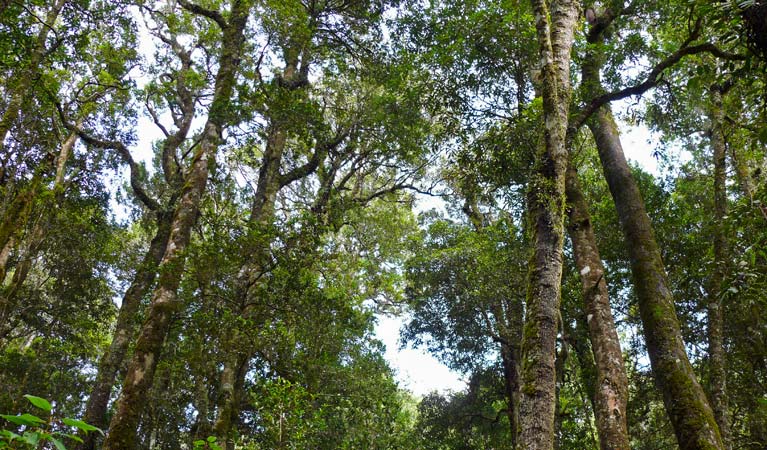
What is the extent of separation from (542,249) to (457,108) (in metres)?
5.79

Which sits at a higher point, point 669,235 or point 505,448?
point 669,235

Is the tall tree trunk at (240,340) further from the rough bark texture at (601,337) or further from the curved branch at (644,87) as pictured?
the curved branch at (644,87)

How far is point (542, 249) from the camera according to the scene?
402 centimetres

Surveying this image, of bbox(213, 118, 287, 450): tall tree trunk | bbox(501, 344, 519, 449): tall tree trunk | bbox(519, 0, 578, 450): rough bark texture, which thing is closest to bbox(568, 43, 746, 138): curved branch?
bbox(519, 0, 578, 450): rough bark texture

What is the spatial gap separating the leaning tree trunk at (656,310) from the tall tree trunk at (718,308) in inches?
29.5

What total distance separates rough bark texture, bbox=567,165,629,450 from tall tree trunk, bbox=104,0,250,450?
5.91 m

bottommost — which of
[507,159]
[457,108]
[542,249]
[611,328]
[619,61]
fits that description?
[542,249]

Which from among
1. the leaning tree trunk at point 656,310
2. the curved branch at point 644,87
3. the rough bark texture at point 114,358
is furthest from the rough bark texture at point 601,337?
the rough bark texture at point 114,358

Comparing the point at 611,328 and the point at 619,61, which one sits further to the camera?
the point at 619,61

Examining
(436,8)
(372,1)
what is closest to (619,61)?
(436,8)

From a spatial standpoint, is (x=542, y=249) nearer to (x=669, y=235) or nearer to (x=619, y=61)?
(x=619, y=61)

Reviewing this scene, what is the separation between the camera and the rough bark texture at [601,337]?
6.51 meters

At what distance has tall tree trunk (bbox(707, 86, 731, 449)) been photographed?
22.8 ft

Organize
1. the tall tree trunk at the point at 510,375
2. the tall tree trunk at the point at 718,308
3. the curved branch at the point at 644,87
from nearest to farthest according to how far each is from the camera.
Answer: the curved branch at the point at 644,87
the tall tree trunk at the point at 718,308
the tall tree trunk at the point at 510,375
